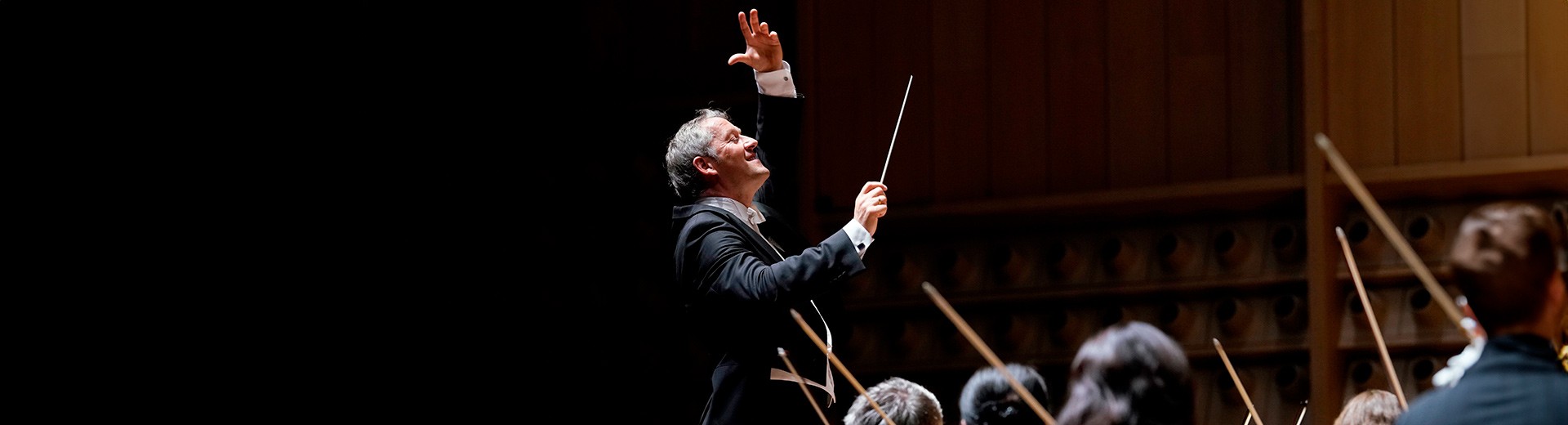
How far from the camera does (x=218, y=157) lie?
5.49m

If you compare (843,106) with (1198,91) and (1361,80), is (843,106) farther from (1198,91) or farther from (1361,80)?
(1361,80)

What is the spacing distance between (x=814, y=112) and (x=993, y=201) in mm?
640

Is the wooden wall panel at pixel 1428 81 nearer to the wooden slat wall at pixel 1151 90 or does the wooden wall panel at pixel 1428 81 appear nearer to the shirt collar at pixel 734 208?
the wooden slat wall at pixel 1151 90

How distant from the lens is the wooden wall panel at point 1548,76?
13.5 feet

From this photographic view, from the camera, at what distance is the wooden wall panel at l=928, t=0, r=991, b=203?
16.1 ft

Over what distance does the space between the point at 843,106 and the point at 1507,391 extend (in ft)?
11.9

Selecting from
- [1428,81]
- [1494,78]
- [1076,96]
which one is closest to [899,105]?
[1076,96]

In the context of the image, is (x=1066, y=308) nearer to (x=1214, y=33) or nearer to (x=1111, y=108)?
(x=1111, y=108)

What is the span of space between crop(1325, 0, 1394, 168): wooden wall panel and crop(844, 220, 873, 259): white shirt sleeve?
2.16 meters

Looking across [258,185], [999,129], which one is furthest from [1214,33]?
[258,185]

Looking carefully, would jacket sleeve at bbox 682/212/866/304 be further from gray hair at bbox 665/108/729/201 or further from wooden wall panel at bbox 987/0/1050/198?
wooden wall panel at bbox 987/0/1050/198

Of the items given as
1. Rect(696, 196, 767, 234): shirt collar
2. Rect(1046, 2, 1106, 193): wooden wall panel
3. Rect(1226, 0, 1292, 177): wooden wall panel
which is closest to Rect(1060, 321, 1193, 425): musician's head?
Rect(696, 196, 767, 234): shirt collar

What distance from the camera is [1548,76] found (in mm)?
4121

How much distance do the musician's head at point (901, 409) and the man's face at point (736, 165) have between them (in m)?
0.42
